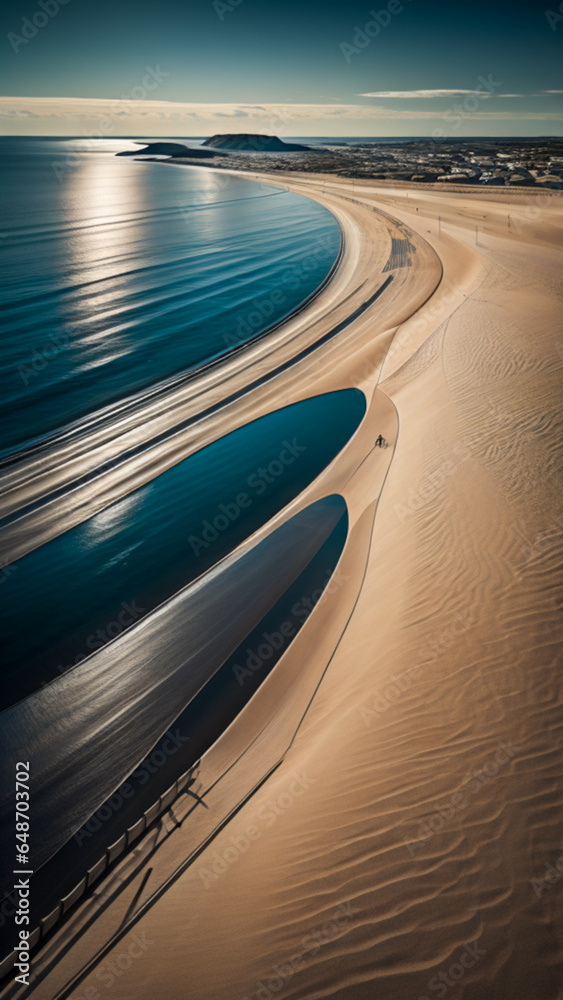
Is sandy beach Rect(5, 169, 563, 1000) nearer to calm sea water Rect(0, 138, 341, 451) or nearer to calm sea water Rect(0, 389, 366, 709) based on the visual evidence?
calm sea water Rect(0, 389, 366, 709)

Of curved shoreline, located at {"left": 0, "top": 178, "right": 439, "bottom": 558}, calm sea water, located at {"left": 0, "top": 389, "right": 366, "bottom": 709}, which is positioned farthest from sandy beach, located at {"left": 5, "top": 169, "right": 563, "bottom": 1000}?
calm sea water, located at {"left": 0, "top": 389, "right": 366, "bottom": 709}

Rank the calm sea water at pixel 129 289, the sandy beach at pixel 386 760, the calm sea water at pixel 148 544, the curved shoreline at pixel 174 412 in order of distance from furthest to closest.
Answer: the calm sea water at pixel 129 289 → the curved shoreline at pixel 174 412 → the calm sea water at pixel 148 544 → the sandy beach at pixel 386 760

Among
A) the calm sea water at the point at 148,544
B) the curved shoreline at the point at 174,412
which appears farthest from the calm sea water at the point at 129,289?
the calm sea water at the point at 148,544

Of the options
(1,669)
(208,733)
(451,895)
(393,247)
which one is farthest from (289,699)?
(393,247)

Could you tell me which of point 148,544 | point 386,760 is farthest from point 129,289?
point 386,760

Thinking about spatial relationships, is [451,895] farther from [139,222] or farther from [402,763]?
[139,222]

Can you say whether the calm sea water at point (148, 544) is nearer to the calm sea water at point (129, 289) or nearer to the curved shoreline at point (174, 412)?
the curved shoreline at point (174, 412)
